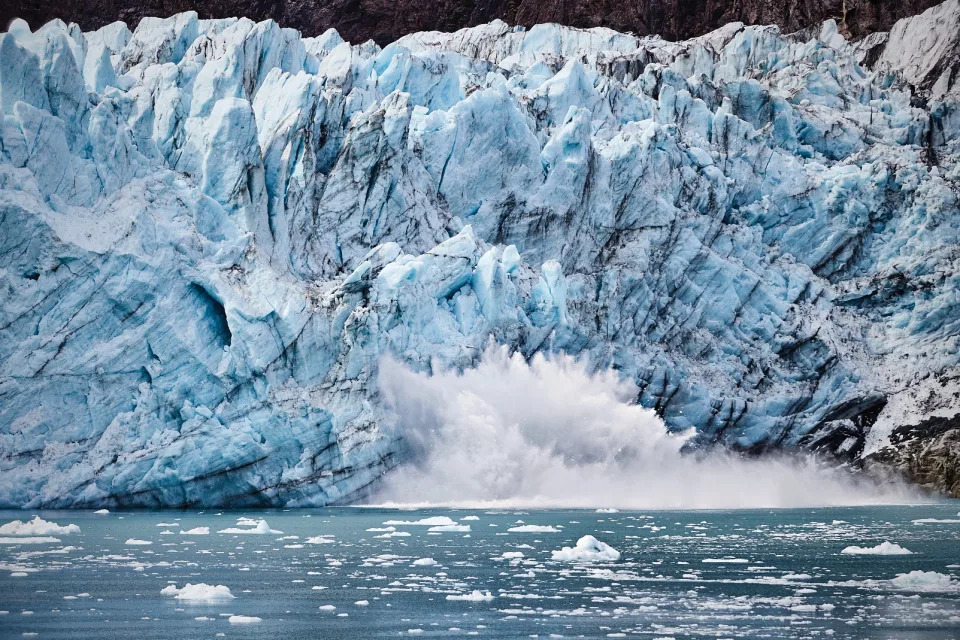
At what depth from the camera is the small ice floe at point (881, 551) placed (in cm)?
1922

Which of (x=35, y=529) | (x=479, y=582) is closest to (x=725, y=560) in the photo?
(x=479, y=582)

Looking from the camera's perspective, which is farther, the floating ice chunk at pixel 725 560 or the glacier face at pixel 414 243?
the glacier face at pixel 414 243

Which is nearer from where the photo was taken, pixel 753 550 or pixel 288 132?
pixel 753 550

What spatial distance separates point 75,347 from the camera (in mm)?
28781

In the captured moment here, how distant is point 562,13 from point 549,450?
38.4 m

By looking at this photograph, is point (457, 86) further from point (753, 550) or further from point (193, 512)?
point (753, 550)

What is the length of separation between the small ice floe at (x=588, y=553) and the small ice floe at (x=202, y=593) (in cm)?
589

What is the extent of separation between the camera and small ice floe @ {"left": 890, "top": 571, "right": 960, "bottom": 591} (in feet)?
49.6

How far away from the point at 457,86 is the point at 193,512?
20.8 m

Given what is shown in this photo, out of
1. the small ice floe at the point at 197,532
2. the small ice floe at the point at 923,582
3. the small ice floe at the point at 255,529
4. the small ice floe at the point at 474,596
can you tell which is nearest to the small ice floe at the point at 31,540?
the small ice floe at the point at 197,532

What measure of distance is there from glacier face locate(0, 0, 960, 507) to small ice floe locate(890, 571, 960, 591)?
17.5 m

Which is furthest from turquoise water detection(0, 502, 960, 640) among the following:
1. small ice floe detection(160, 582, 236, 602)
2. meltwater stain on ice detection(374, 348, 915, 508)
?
meltwater stain on ice detection(374, 348, 915, 508)

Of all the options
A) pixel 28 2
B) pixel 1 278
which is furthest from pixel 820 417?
pixel 28 2

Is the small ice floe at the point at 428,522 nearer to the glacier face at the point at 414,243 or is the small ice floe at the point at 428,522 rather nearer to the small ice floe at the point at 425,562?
the glacier face at the point at 414,243
